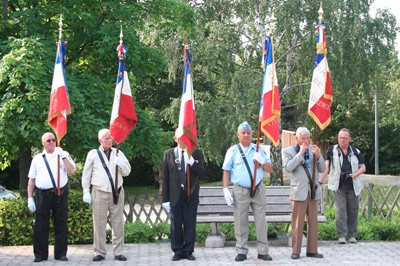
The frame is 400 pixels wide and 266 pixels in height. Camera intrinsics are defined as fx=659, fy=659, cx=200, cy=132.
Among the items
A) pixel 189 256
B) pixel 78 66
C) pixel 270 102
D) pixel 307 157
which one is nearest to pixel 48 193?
pixel 189 256

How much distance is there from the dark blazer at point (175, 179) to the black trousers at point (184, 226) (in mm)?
96

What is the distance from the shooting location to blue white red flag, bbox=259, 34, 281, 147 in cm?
978

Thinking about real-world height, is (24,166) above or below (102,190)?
above

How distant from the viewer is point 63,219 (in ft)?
33.0

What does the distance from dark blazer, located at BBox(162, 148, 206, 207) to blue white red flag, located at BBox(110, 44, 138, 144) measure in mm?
810

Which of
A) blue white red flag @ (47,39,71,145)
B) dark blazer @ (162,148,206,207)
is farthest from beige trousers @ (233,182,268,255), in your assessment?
blue white red flag @ (47,39,71,145)

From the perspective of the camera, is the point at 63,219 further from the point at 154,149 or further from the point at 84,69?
the point at 84,69

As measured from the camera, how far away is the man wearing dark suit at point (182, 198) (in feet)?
32.3

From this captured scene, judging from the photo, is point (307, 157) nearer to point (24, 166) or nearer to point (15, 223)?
point (15, 223)

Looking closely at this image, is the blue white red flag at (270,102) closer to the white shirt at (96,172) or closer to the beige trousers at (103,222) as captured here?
the white shirt at (96,172)

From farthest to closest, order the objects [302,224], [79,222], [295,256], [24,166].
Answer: [24,166]
[79,222]
[302,224]
[295,256]

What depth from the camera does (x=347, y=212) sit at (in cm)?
1152

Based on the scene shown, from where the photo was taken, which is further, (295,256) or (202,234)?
(202,234)

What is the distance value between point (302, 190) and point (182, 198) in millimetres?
1800
